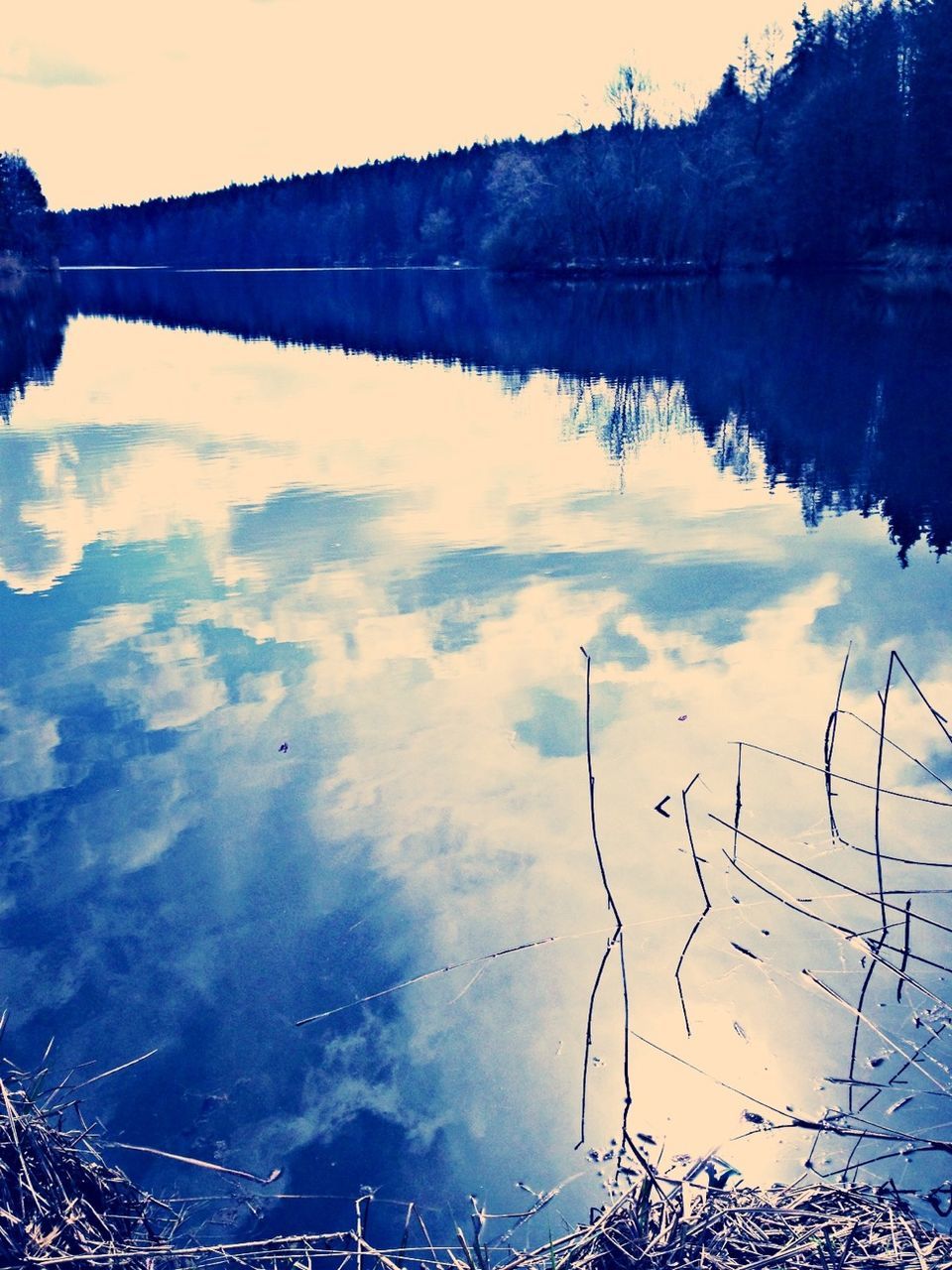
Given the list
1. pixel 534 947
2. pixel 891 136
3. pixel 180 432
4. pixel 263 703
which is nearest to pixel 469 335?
pixel 180 432

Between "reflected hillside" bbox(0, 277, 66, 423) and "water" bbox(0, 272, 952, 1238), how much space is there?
403 inches

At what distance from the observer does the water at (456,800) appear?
3.26 metres

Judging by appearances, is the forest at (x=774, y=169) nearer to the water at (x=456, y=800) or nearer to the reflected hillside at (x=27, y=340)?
the reflected hillside at (x=27, y=340)

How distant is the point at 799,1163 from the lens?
2.97 m

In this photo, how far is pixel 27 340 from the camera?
31.3 metres

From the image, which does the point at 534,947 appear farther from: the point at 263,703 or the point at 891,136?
the point at 891,136

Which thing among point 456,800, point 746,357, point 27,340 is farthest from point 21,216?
point 456,800

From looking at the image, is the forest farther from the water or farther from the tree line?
the tree line

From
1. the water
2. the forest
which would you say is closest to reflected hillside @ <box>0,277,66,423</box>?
the water

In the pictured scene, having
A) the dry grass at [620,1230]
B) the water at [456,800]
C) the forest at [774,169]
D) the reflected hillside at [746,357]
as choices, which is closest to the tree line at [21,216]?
the reflected hillside at [746,357]

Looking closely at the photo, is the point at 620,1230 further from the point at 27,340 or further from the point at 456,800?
the point at 27,340

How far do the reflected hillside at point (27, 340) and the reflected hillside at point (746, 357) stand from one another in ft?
15.0

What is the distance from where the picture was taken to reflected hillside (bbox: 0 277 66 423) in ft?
A: 71.1

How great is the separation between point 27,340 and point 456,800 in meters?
31.9
